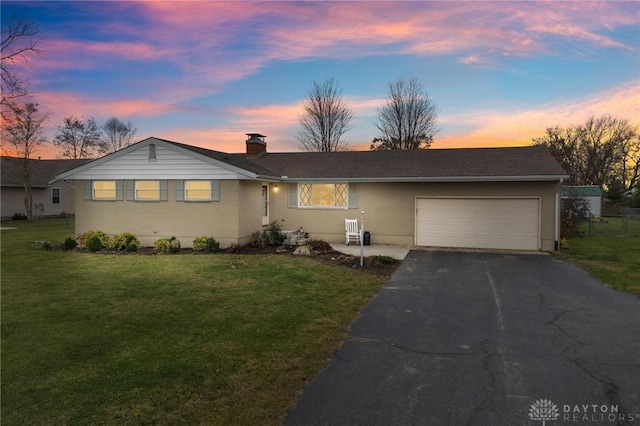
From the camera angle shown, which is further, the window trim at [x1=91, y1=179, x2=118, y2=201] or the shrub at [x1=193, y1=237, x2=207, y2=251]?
the window trim at [x1=91, y1=179, x2=118, y2=201]

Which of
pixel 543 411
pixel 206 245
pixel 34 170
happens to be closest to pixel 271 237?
pixel 206 245

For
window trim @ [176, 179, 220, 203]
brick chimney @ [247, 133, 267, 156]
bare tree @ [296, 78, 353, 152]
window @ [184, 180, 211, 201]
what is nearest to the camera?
window trim @ [176, 179, 220, 203]

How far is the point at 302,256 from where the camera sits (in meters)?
13.1

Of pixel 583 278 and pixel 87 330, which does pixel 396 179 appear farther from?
pixel 87 330

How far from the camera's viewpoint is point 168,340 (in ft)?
17.8

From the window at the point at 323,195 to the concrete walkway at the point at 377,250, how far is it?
6.01 ft

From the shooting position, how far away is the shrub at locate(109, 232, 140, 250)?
14.6 meters

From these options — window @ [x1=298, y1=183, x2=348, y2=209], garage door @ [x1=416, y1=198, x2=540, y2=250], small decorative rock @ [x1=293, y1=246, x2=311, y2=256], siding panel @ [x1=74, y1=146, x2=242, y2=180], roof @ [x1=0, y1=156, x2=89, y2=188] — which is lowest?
small decorative rock @ [x1=293, y1=246, x2=311, y2=256]

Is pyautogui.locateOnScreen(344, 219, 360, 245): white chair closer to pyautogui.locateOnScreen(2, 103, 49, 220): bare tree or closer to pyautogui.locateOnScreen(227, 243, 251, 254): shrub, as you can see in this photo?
pyautogui.locateOnScreen(227, 243, 251, 254): shrub

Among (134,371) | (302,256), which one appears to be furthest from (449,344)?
(302,256)

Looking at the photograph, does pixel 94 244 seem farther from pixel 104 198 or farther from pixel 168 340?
pixel 168 340

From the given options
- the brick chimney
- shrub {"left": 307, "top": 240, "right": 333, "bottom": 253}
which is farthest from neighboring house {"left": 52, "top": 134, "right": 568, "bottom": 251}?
the brick chimney

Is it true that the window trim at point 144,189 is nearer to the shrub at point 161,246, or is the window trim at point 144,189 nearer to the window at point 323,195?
the shrub at point 161,246

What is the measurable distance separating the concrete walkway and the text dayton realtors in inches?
353
